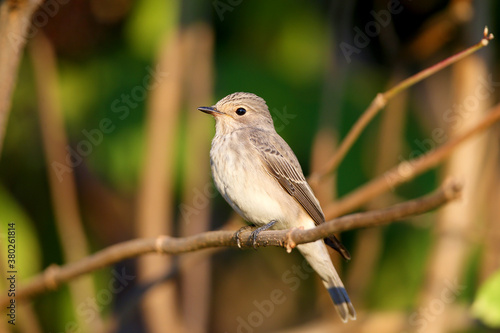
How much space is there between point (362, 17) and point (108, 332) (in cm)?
279

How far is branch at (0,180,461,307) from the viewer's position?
4.72ft

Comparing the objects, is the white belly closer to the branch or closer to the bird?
the bird

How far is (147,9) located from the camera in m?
4.20

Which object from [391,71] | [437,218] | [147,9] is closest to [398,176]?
[437,218]

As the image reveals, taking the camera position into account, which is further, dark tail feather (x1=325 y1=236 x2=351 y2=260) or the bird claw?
dark tail feather (x1=325 y1=236 x2=351 y2=260)

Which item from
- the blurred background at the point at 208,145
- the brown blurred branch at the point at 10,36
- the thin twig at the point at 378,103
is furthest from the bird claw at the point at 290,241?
the blurred background at the point at 208,145

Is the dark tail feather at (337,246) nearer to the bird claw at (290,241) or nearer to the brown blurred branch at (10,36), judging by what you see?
the bird claw at (290,241)

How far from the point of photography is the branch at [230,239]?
1438mm

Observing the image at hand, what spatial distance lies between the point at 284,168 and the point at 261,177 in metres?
0.18

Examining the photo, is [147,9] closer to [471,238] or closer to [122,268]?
Answer: [122,268]

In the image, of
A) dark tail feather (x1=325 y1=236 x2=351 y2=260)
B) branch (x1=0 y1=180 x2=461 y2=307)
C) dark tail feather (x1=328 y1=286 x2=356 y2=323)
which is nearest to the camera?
branch (x1=0 y1=180 x2=461 y2=307)

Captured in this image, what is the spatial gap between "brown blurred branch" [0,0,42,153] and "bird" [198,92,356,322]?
985 mm

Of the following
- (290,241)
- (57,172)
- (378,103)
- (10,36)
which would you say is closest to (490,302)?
(290,241)

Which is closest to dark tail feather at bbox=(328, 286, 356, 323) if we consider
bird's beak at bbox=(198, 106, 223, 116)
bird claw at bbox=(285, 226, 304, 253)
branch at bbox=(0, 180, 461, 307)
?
branch at bbox=(0, 180, 461, 307)
